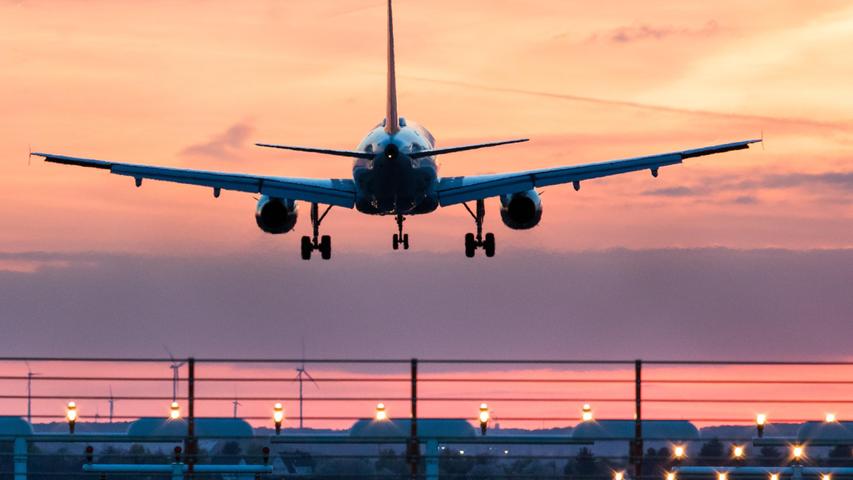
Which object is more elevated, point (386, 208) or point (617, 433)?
point (386, 208)

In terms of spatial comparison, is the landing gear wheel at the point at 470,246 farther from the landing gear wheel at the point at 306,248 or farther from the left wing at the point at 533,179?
the landing gear wheel at the point at 306,248

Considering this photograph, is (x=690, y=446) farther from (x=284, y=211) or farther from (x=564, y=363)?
(x=564, y=363)

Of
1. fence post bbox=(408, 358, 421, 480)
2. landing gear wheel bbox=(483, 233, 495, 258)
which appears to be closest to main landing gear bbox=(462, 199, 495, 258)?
landing gear wheel bbox=(483, 233, 495, 258)

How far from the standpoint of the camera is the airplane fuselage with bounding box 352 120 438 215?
199 feet

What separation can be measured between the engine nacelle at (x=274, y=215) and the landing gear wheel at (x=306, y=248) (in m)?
4.26

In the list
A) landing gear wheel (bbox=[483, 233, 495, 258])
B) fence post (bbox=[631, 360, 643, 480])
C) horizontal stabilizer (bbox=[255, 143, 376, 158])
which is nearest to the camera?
fence post (bbox=[631, 360, 643, 480])

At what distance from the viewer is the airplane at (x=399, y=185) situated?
205 feet

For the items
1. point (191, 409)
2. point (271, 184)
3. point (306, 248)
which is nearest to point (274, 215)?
point (271, 184)

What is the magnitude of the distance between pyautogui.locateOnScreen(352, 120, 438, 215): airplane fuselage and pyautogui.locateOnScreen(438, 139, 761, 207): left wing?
382cm

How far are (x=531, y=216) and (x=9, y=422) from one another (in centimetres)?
2352

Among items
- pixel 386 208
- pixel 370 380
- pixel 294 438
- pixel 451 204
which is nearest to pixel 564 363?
pixel 370 380

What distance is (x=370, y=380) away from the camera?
952 inches

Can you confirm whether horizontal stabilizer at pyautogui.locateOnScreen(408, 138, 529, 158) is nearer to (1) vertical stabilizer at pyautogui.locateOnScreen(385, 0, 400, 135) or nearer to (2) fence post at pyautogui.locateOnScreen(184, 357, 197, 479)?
(1) vertical stabilizer at pyautogui.locateOnScreen(385, 0, 400, 135)

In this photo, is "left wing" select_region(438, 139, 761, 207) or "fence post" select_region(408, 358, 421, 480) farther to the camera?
"left wing" select_region(438, 139, 761, 207)
